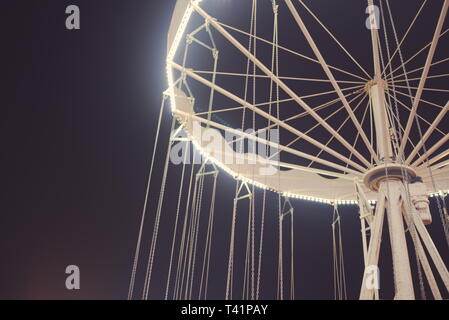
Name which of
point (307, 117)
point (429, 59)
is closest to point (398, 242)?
point (429, 59)

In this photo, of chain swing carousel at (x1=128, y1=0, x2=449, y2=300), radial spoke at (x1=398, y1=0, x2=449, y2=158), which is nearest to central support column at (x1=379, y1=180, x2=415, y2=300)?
chain swing carousel at (x1=128, y1=0, x2=449, y2=300)

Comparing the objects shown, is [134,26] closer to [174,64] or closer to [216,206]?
[174,64]

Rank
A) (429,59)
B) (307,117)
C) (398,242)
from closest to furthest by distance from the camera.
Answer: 1. (429,59)
2. (398,242)
3. (307,117)

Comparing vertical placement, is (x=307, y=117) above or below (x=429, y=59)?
above

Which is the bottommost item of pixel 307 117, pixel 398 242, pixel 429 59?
pixel 398 242

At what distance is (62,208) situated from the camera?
19125mm

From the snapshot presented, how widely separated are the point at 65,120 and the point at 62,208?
331cm

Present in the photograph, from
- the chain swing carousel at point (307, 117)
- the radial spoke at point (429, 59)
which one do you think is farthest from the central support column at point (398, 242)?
Result: the radial spoke at point (429, 59)

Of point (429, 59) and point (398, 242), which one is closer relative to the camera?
point (429, 59)

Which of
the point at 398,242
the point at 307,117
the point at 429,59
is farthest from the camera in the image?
the point at 307,117

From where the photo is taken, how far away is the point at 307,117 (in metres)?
21.8

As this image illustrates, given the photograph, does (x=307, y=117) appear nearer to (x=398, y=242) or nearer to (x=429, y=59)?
(x=398, y=242)

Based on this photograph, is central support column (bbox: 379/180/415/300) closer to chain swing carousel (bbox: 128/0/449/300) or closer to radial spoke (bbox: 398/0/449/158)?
chain swing carousel (bbox: 128/0/449/300)

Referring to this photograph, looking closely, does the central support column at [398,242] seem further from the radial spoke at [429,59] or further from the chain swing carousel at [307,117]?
the radial spoke at [429,59]
